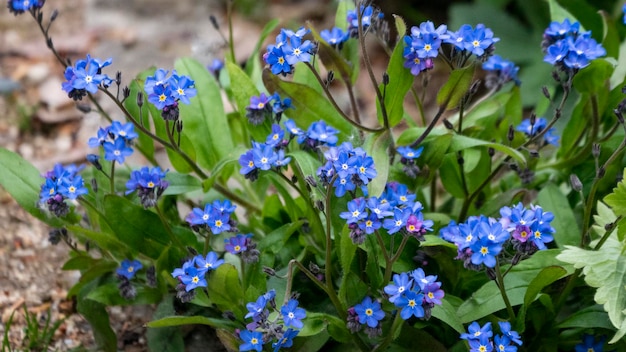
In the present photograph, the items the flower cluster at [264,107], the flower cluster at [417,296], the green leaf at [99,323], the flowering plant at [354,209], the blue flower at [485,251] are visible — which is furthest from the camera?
the green leaf at [99,323]

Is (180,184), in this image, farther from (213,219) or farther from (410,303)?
(410,303)

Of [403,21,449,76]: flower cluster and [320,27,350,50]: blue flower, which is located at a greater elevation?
[320,27,350,50]: blue flower

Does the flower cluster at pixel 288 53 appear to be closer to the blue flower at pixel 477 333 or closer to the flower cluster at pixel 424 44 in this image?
the flower cluster at pixel 424 44

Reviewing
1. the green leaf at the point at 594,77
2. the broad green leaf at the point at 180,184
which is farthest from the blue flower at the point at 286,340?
the green leaf at the point at 594,77

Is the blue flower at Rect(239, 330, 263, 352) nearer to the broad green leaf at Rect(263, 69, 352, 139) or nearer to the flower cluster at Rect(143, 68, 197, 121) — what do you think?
the flower cluster at Rect(143, 68, 197, 121)

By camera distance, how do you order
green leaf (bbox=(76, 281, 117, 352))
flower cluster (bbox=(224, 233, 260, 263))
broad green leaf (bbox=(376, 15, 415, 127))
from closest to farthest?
flower cluster (bbox=(224, 233, 260, 263)) → broad green leaf (bbox=(376, 15, 415, 127)) → green leaf (bbox=(76, 281, 117, 352))

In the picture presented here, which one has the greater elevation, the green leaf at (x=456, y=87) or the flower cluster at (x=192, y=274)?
the green leaf at (x=456, y=87)

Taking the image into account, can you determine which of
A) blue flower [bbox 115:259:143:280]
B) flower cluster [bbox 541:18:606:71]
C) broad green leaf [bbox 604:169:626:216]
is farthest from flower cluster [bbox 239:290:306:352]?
flower cluster [bbox 541:18:606:71]
